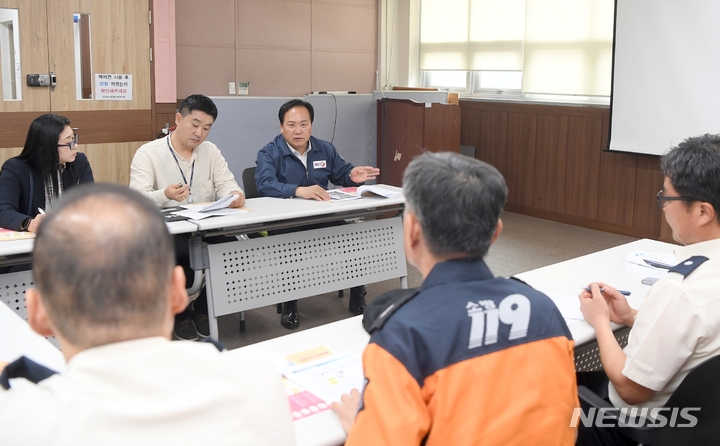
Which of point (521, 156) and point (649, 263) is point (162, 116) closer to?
point (521, 156)

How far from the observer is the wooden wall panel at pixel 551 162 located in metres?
6.56

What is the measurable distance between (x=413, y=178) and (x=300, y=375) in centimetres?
63

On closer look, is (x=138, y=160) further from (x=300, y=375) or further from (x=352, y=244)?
(x=300, y=375)

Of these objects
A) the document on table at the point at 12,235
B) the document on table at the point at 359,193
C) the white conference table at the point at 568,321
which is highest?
the document on table at the point at 359,193

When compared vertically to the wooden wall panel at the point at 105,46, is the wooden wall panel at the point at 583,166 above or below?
below

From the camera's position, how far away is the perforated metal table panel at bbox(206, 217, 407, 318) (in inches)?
134

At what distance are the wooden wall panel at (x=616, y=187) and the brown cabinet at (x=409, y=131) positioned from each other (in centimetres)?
141

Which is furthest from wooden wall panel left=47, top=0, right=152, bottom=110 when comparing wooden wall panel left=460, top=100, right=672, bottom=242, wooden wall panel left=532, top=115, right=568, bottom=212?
wooden wall panel left=532, top=115, right=568, bottom=212

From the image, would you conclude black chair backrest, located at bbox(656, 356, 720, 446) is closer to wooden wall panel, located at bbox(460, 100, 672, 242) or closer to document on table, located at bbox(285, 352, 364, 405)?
document on table, located at bbox(285, 352, 364, 405)

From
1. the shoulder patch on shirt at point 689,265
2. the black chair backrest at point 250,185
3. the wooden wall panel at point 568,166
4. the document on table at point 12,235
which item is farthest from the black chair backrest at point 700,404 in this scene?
the wooden wall panel at point 568,166

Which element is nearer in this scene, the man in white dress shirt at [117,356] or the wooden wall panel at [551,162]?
the man in white dress shirt at [117,356]

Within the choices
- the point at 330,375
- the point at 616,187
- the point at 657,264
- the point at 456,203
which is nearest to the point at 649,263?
the point at 657,264

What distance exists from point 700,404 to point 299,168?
10.3 feet

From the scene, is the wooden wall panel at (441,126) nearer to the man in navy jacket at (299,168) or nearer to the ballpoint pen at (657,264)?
the man in navy jacket at (299,168)
